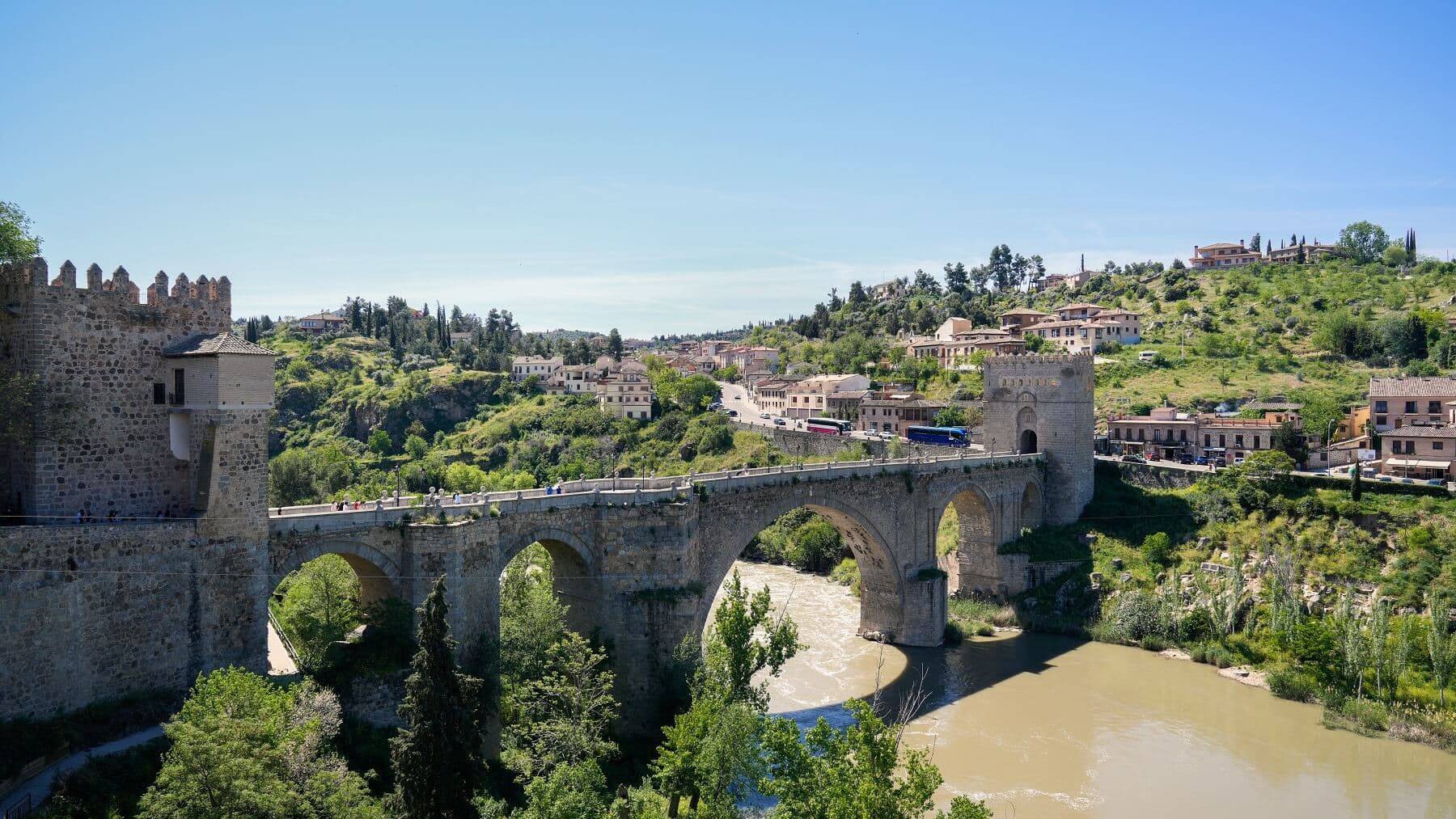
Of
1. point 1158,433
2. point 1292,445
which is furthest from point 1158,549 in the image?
point 1158,433

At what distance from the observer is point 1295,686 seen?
112 ft

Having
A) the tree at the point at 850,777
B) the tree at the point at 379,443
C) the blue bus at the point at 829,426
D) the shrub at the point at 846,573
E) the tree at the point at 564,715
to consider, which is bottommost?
the shrub at the point at 846,573

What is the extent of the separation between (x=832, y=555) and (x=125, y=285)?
39911 millimetres

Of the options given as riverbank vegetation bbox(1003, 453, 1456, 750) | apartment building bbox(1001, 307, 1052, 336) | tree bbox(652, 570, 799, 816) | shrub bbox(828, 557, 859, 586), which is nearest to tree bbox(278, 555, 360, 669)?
tree bbox(652, 570, 799, 816)

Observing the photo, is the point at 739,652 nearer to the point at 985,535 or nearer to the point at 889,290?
the point at 985,535

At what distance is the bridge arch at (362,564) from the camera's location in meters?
21.7

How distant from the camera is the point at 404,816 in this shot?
18797mm

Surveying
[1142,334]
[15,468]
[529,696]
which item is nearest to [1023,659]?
[529,696]

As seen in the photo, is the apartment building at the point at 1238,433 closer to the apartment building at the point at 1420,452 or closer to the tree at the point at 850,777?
the apartment building at the point at 1420,452

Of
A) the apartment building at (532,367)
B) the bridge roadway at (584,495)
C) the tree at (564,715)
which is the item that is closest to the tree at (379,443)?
the apartment building at (532,367)

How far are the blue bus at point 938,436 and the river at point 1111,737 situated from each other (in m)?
18.5

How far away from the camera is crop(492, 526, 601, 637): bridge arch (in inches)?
1118

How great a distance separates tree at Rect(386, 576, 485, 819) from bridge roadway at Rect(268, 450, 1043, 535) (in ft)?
14.9

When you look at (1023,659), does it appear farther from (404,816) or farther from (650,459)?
(650,459)
